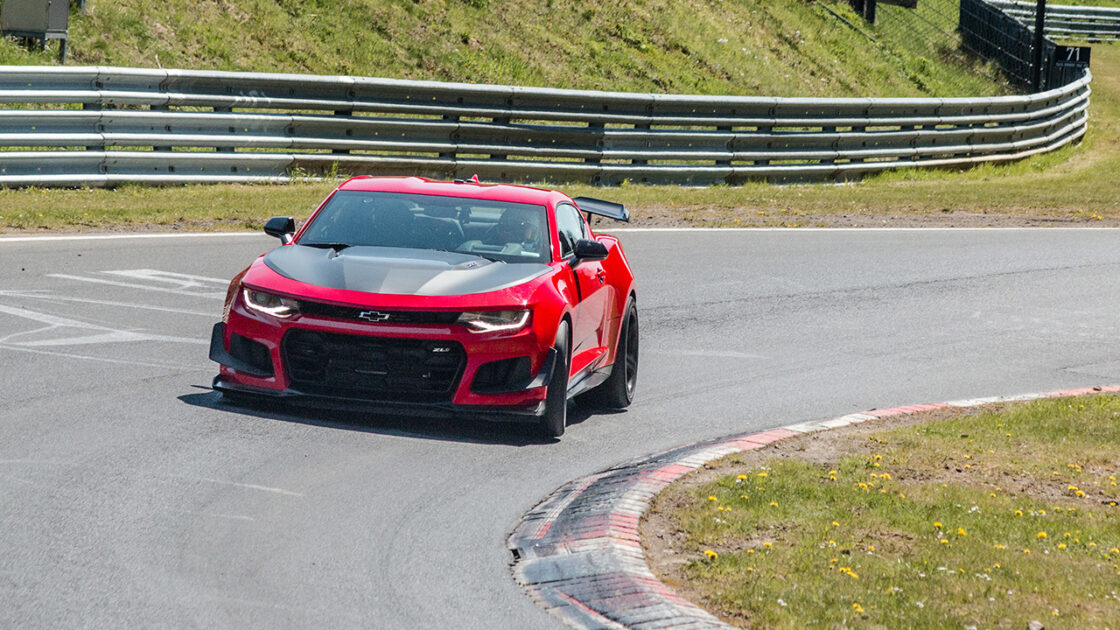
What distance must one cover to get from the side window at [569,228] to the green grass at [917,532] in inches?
80.3

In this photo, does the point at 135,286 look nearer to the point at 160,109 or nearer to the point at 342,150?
the point at 160,109

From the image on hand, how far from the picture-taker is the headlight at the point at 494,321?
8336 millimetres

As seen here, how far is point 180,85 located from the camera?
18.3 meters

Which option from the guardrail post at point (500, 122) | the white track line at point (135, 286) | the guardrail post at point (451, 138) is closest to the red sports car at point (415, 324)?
the white track line at point (135, 286)

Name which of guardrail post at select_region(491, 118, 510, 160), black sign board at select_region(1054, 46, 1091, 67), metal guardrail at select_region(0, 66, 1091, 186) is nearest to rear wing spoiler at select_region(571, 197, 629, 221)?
metal guardrail at select_region(0, 66, 1091, 186)

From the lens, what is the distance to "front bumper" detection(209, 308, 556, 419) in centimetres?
829

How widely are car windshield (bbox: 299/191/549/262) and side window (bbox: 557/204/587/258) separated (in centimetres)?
17

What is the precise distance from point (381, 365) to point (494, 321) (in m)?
0.66

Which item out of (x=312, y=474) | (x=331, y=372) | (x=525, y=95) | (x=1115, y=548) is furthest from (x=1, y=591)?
(x=525, y=95)

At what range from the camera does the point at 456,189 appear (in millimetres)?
9836

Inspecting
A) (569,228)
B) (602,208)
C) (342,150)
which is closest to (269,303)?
(569,228)

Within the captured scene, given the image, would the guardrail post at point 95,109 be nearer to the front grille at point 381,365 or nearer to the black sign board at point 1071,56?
the front grille at point 381,365

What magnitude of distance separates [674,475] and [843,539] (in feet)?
4.73

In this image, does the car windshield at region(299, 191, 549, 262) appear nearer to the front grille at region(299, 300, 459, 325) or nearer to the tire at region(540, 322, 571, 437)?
the tire at region(540, 322, 571, 437)
